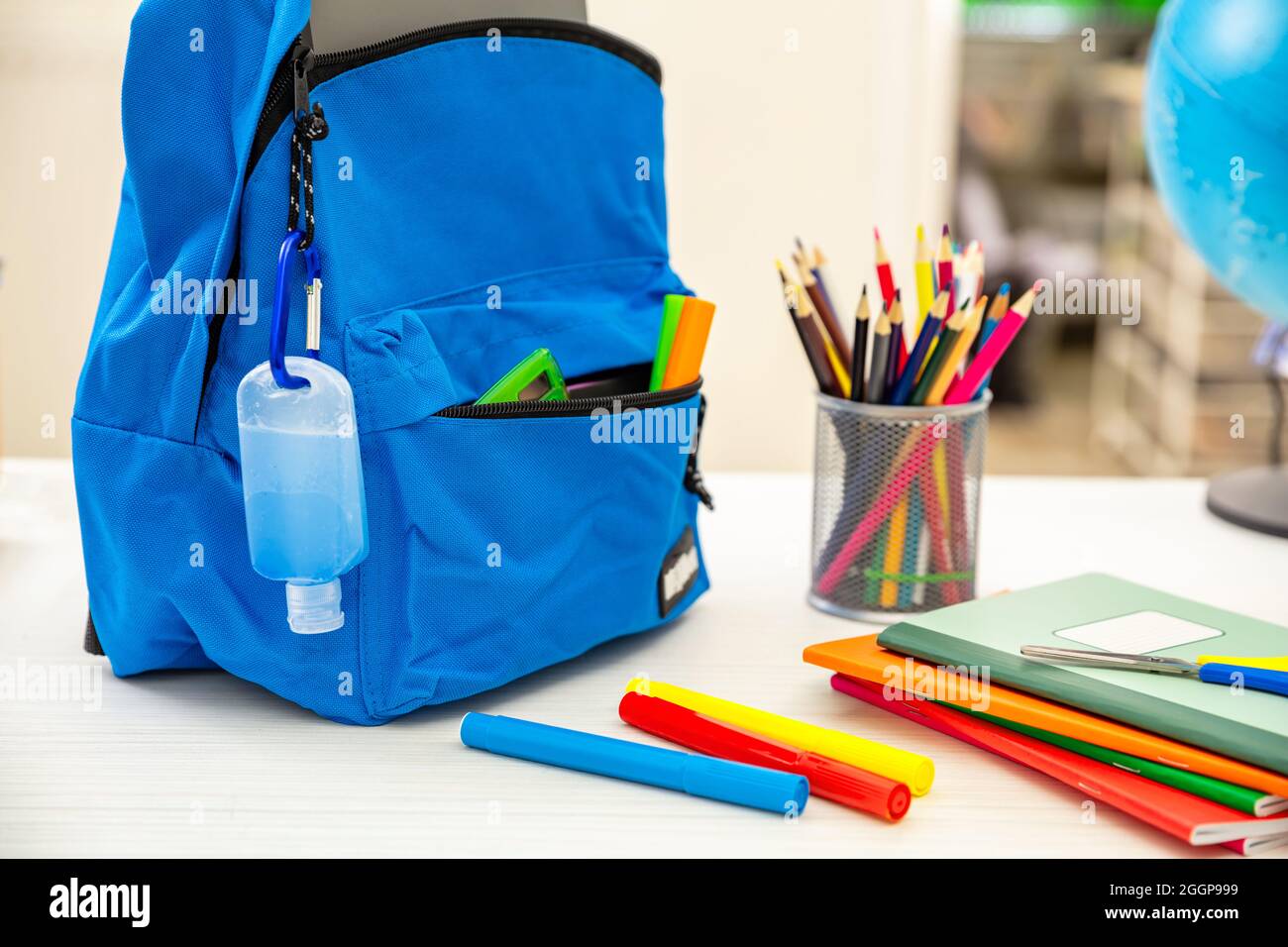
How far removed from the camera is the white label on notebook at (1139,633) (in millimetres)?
586

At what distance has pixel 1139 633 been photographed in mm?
604

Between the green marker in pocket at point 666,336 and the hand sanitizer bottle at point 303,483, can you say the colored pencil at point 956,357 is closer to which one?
the green marker in pocket at point 666,336

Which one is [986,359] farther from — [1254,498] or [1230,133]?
[1254,498]

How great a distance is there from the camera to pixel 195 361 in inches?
21.7

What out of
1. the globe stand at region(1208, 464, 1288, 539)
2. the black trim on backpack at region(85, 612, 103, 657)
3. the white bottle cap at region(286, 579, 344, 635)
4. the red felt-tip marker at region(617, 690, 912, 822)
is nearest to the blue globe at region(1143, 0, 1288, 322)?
the globe stand at region(1208, 464, 1288, 539)

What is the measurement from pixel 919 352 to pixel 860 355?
0.03 meters

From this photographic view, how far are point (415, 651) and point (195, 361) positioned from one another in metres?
0.15

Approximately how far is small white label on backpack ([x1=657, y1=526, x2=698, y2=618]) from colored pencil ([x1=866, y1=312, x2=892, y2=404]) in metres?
0.13

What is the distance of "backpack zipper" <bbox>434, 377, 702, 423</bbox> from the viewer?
1.89ft

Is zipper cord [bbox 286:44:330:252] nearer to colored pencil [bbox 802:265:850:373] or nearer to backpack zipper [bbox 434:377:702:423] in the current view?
backpack zipper [bbox 434:377:702:423]

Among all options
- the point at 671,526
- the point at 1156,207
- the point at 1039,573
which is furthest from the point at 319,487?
the point at 1156,207
